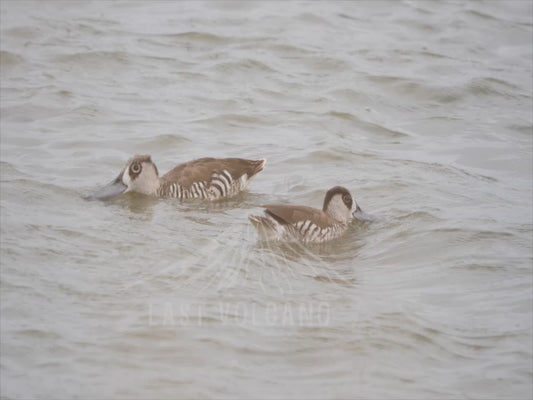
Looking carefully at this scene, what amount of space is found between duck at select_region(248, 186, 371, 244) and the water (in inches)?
6.0

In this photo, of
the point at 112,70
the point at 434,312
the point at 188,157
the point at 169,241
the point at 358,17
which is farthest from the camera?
the point at 358,17

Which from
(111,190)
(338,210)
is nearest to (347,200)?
(338,210)

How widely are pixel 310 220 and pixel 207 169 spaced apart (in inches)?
70.0

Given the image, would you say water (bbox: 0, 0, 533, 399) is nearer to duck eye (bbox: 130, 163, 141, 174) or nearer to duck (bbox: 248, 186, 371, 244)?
duck (bbox: 248, 186, 371, 244)

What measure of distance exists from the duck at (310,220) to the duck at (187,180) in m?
1.20

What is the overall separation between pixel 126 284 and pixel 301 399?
2205 millimetres

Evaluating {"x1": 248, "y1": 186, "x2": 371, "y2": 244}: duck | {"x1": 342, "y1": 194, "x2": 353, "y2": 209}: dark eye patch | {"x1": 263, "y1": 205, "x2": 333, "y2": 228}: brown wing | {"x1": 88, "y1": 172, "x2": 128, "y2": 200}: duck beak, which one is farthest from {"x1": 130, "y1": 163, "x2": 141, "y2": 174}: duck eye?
{"x1": 342, "y1": 194, "x2": 353, "y2": 209}: dark eye patch

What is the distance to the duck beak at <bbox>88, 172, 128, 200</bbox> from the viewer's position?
10.8 metres

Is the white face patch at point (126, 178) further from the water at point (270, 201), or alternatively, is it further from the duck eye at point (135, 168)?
the water at point (270, 201)

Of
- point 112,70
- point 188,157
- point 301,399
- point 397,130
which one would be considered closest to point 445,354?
point 301,399

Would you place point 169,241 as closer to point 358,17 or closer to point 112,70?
point 112,70

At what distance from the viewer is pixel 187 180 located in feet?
36.5

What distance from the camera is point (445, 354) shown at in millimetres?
7383

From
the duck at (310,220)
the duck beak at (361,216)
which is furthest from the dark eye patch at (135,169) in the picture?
the duck beak at (361,216)
